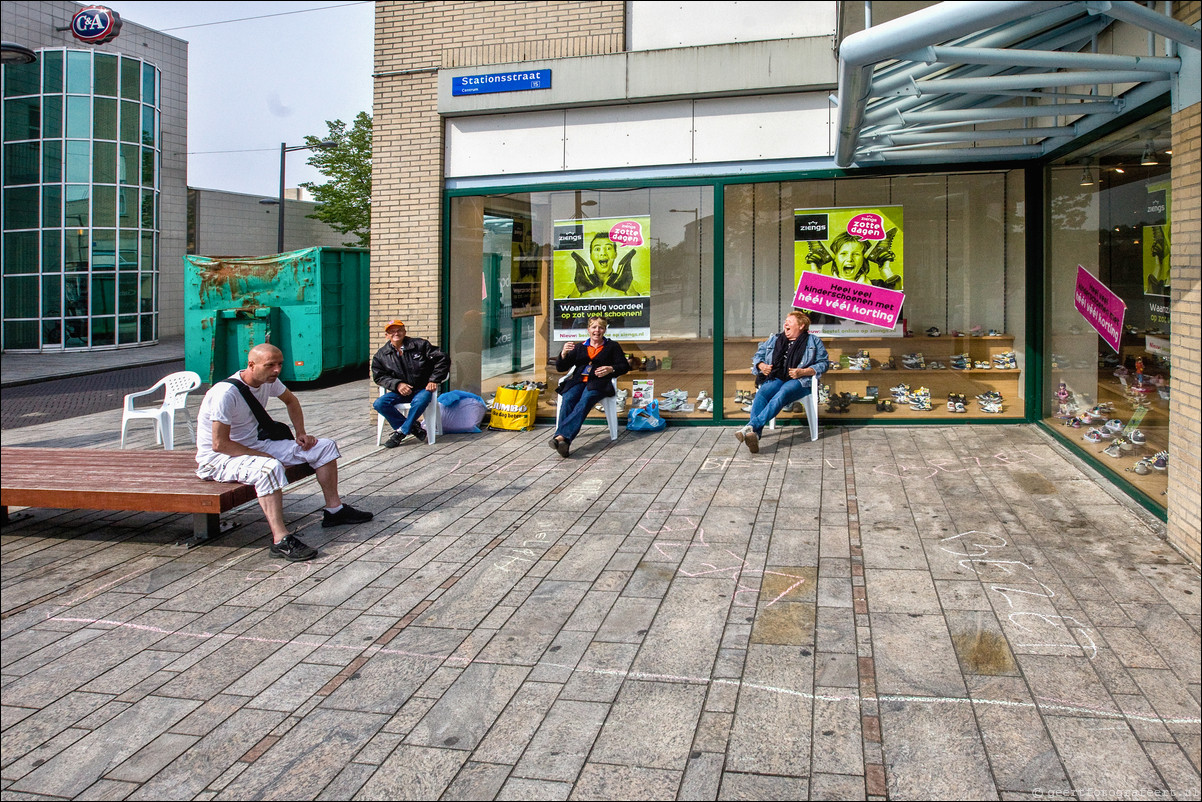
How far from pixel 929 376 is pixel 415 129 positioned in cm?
638

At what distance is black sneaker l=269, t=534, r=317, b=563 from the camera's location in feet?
18.9

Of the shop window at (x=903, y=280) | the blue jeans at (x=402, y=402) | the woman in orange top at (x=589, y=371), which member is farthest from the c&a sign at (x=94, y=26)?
the shop window at (x=903, y=280)

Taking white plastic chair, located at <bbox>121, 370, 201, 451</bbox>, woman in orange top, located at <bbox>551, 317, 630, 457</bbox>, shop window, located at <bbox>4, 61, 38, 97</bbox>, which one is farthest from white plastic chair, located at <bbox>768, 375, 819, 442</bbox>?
shop window, located at <bbox>4, 61, 38, 97</bbox>

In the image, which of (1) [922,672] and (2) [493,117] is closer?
(1) [922,672]

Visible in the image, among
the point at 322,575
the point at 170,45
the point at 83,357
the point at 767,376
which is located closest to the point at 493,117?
the point at 767,376

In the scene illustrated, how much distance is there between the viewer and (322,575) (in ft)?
18.1

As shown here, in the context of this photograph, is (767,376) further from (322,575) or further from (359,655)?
(359,655)

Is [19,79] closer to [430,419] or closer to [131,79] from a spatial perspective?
[131,79]

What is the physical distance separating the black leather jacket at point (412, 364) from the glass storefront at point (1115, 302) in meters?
5.95

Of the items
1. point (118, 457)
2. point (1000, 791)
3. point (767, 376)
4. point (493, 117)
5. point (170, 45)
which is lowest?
point (1000, 791)

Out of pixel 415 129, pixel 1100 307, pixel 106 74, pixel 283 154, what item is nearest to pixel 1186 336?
pixel 1100 307

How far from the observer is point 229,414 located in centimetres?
570

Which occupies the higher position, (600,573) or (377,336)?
(377,336)

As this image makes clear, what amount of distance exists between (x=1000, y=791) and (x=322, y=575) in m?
3.84
